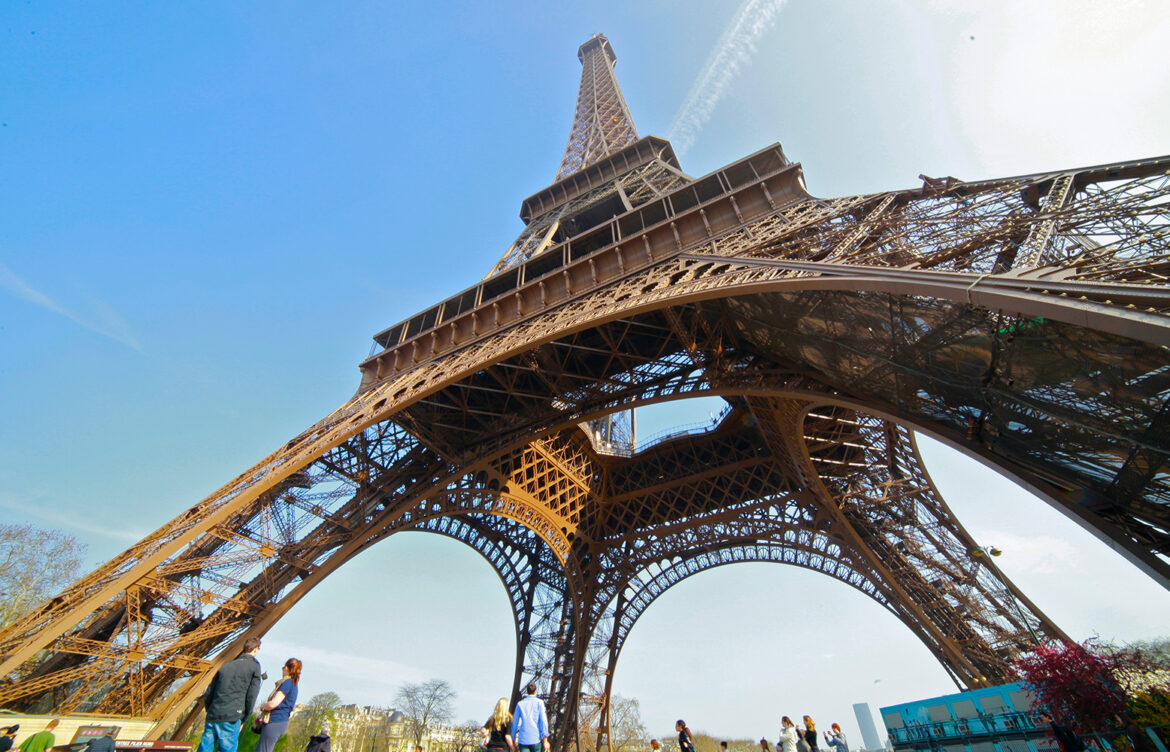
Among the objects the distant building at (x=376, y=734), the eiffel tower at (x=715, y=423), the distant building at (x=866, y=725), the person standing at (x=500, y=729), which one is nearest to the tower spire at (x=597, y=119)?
the eiffel tower at (x=715, y=423)

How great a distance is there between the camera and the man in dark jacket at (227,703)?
4000 mm

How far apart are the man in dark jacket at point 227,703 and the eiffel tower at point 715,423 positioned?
7.34 metres

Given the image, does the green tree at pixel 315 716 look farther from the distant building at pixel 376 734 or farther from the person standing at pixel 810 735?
the person standing at pixel 810 735

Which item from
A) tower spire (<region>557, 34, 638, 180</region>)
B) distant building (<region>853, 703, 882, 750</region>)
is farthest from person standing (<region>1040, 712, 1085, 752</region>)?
distant building (<region>853, 703, 882, 750</region>)

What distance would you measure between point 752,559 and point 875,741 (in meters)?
120

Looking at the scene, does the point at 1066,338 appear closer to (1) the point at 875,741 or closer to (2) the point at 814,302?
(2) the point at 814,302

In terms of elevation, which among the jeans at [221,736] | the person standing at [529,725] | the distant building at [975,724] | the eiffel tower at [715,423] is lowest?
the jeans at [221,736]

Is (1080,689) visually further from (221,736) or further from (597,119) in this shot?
(597,119)

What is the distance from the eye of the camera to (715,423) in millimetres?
23031

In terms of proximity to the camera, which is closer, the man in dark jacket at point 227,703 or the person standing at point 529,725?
the man in dark jacket at point 227,703

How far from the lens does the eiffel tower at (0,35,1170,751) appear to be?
21.0 feet

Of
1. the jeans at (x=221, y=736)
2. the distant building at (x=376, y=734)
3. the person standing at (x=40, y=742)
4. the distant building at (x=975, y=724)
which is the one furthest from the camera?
the distant building at (x=376, y=734)

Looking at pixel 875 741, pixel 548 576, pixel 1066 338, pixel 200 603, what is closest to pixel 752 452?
pixel 548 576

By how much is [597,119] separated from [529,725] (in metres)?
34.5
